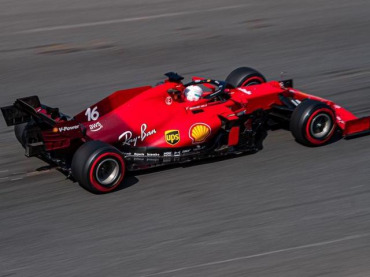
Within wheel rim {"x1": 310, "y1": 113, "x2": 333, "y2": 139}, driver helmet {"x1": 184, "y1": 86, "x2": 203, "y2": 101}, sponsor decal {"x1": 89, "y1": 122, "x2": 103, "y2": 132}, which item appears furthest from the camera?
wheel rim {"x1": 310, "y1": 113, "x2": 333, "y2": 139}

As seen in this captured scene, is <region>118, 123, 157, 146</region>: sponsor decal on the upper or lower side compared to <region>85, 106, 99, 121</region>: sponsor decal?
lower

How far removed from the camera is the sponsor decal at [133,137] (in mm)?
9453

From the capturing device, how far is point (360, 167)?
9.69m

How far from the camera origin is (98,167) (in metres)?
8.84

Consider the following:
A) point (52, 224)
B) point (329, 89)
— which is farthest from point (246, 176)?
point (329, 89)

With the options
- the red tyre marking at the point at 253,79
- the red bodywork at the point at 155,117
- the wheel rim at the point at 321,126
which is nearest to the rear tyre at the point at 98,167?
the red bodywork at the point at 155,117

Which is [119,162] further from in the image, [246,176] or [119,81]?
[119,81]

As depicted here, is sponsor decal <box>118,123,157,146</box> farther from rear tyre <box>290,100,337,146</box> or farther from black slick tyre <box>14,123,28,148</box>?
rear tyre <box>290,100,337,146</box>

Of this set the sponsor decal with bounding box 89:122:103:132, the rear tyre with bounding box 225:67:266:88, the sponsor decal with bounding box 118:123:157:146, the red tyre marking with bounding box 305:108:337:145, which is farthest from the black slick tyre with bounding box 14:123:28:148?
the red tyre marking with bounding box 305:108:337:145

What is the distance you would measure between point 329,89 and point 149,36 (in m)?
5.15

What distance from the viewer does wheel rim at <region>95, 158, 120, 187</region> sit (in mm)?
9031

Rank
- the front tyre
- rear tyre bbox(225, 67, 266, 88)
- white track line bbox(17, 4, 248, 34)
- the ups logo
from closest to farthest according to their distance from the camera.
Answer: the ups logo, the front tyre, rear tyre bbox(225, 67, 266, 88), white track line bbox(17, 4, 248, 34)

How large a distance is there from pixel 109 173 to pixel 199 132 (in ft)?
4.66

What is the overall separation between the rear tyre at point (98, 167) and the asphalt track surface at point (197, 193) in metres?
0.19
